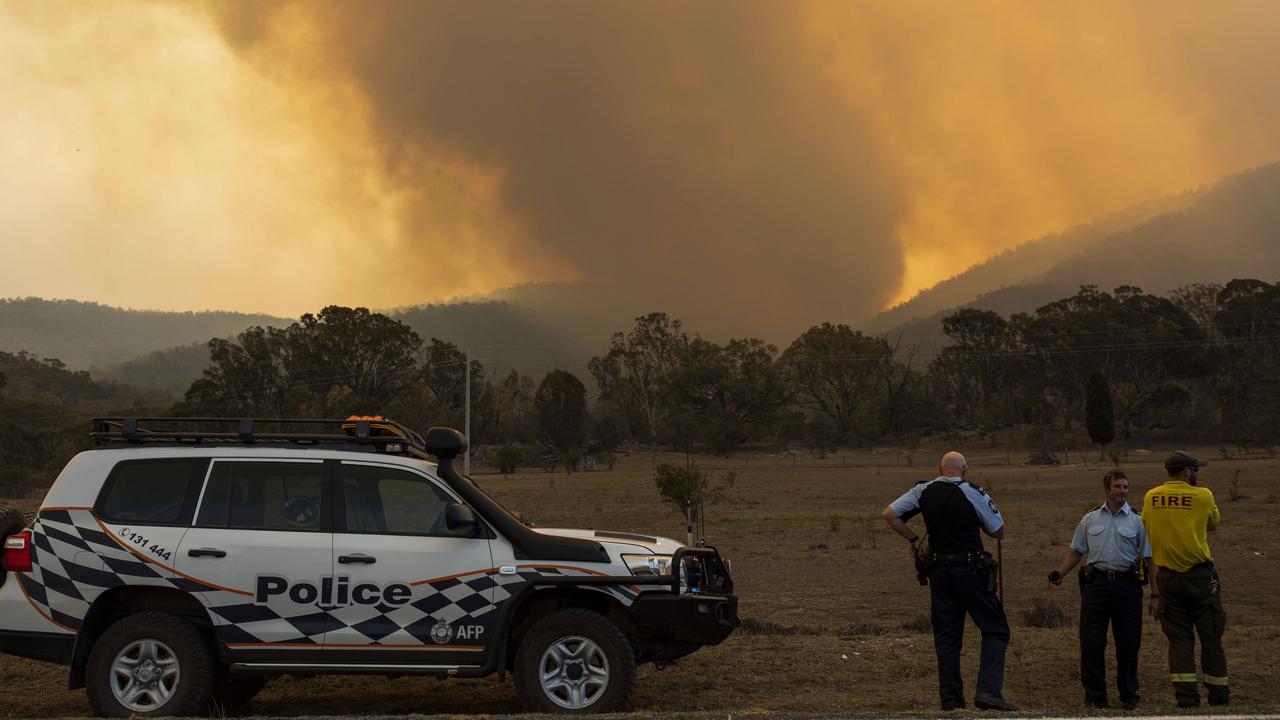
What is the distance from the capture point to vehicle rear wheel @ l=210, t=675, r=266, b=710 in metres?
8.40

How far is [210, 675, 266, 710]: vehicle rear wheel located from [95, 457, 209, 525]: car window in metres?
1.48

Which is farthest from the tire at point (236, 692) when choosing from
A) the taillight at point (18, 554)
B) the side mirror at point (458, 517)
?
the side mirror at point (458, 517)

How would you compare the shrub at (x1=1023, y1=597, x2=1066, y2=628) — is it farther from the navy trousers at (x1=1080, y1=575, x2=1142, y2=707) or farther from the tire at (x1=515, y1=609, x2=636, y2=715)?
the tire at (x1=515, y1=609, x2=636, y2=715)

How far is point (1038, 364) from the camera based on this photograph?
96688mm

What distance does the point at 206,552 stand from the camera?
7.53 m

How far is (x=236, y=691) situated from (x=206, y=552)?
1721 mm

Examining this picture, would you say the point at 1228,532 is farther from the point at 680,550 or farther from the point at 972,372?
the point at 972,372

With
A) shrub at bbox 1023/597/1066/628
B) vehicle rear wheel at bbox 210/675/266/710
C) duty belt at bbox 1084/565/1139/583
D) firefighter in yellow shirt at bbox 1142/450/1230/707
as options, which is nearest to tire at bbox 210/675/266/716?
vehicle rear wheel at bbox 210/675/266/710

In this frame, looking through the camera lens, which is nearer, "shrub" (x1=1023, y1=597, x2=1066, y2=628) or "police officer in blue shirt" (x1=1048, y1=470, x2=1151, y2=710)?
"police officer in blue shirt" (x1=1048, y1=470, x2=1151, y2=710)

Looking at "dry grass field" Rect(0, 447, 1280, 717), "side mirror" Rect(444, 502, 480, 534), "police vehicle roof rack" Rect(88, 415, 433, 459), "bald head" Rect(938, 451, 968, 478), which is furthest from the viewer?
"dry grass field" Rect(0, 447, 1280, 717)

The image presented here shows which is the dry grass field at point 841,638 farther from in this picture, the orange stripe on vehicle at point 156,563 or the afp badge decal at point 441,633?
the orange stripe on vehicle at point 156,563

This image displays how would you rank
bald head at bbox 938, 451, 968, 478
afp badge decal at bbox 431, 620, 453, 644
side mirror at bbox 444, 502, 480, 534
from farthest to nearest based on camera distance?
bald head at bbox 938, 451, 968, 478 < afp badge decal at bbox 431, 620, 453, 644 < side mirror at bbox 444, 502, 480, 534

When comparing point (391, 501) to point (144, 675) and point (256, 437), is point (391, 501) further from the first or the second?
point (144, 675)

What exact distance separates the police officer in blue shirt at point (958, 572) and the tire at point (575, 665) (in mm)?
2219
